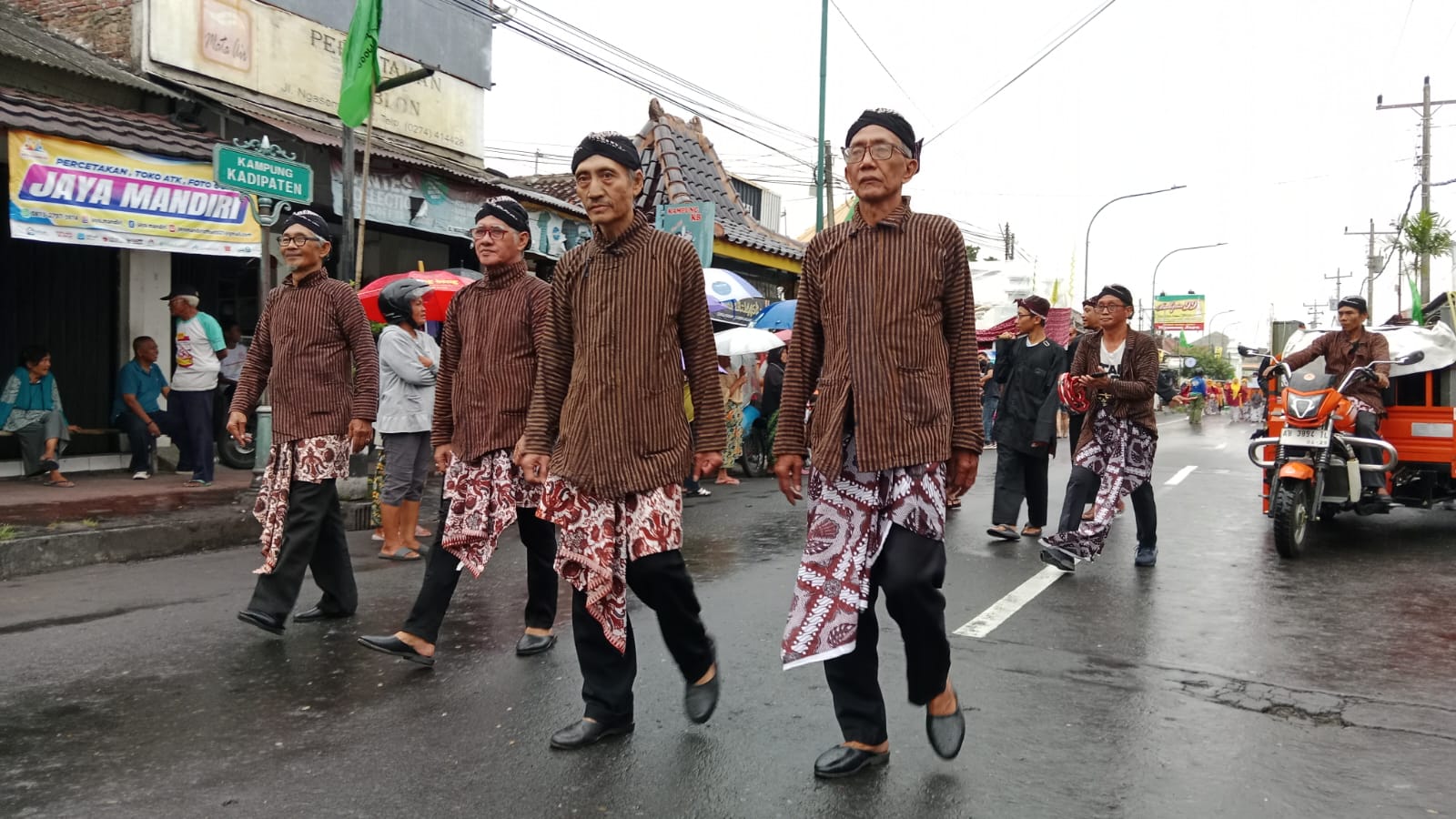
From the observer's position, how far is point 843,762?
321 cm

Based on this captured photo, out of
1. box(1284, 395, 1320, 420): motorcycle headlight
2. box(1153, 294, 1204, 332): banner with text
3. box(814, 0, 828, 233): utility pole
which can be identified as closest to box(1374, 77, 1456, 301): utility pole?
box(814, 0, 828, 233): utility pole

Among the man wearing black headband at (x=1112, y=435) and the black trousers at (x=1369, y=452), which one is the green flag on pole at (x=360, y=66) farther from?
the black trousers at (x=1369, y=452)

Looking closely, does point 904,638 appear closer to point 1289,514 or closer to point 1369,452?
point 1289,514

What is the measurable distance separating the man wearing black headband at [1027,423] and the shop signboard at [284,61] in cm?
880

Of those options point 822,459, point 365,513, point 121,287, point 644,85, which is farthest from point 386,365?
point 644,85

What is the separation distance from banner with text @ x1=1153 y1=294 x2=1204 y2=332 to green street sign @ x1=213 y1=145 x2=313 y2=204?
7559 centimetres

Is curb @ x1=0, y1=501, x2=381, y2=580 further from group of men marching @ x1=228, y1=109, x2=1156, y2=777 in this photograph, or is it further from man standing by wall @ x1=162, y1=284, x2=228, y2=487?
group of men marching @ x1=228, y1=109, x2=1156, y2=777

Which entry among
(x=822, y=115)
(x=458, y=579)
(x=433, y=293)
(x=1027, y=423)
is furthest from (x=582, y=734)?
(x=822, y=115)

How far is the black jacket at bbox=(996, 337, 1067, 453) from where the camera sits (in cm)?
774

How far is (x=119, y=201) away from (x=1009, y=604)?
8001 millimetres

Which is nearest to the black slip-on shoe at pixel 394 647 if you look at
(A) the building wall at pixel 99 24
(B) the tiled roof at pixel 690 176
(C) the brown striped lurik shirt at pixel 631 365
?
(C) the brown striped lurik shirt at pixel 631 365

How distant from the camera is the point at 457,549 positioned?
432 centimetres

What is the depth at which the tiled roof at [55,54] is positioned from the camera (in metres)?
9.94

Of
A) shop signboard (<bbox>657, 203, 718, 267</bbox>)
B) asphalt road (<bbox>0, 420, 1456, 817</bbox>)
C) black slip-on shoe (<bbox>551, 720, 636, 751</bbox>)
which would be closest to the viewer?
asphalt road (<bbox>0, 420, 1456, 817</bbox>)
